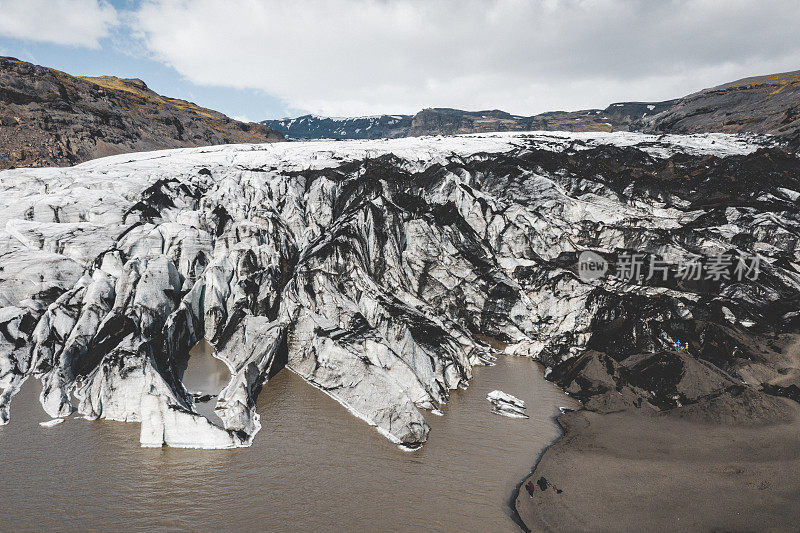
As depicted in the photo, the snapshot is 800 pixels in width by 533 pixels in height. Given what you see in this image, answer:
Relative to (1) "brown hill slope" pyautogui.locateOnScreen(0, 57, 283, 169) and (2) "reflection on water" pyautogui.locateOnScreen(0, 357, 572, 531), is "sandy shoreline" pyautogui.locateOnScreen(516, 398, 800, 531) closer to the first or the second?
(2) "reflection on water" pyautogui.locateOnScreen(0, 357, 572, 531)

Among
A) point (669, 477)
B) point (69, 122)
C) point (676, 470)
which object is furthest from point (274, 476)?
point (69, 122)

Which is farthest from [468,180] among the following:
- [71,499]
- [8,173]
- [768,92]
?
[768,92]

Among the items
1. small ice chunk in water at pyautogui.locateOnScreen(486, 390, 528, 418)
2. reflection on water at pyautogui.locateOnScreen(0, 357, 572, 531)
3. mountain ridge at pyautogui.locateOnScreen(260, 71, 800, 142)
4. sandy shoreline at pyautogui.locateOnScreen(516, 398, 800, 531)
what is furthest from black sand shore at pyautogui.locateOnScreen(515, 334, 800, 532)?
mountain ridge at pyautogui.locateOnScreen(260, 71, 800, 142)

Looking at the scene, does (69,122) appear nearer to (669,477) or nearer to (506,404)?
(506,404)

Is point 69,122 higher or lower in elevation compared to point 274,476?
higher

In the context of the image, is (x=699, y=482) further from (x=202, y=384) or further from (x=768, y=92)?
(x=768, y=92)

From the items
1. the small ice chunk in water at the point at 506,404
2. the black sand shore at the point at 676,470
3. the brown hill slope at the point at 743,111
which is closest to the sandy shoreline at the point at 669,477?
the black sand shore at the point at 676,470

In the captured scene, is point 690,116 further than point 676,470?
Yes
